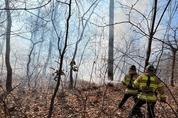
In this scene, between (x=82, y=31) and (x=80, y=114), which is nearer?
(x=80, y=114)

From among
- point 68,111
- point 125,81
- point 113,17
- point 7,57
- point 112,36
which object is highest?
point 113,17

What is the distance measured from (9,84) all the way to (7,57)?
1.69 m

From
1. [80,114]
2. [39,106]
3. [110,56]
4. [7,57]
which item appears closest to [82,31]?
[110,56]

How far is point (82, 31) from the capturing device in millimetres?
14680

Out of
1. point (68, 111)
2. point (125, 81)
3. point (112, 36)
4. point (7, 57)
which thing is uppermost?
point (112, 36)

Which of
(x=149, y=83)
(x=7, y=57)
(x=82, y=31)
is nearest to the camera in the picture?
(x=149, y=83)

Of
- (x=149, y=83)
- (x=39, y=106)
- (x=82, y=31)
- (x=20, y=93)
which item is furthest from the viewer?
(x=82, y=31)

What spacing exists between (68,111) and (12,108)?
2023 millimetres

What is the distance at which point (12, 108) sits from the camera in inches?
292

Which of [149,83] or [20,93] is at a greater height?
[149,83]

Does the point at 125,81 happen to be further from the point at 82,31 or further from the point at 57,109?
the point at 82,31

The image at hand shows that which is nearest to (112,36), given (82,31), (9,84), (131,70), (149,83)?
(82,31)

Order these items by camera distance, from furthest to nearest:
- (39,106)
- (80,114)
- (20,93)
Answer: (20,93) → (39,106) → (80,114)

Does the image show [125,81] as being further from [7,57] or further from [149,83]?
[7,57]
